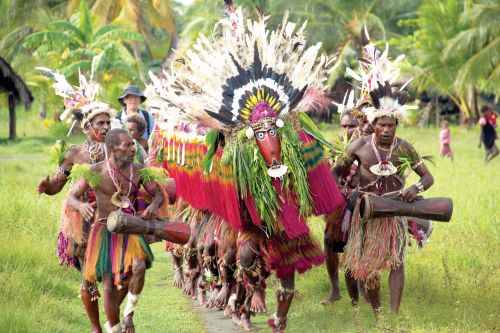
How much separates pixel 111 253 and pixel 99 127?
3.89 feet

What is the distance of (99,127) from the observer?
25.6 feet

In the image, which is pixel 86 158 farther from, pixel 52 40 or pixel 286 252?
pixel 52 40

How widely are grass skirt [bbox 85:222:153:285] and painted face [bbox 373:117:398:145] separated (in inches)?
81.1

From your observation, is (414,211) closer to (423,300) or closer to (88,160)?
(423,300)

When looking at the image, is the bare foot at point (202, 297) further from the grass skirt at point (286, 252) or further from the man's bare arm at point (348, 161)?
the man's bare arm at point (348, 161)

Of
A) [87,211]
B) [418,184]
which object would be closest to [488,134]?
[418,184]

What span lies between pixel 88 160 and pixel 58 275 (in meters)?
2.55

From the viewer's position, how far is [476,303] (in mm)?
Answer: 8008

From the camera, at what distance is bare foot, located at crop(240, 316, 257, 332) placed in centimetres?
804

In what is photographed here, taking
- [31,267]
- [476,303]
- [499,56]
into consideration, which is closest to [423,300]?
[476,303]

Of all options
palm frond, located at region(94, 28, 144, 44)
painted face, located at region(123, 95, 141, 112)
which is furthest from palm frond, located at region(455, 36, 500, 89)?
painted face, located at region(123, 95, 141, 112)

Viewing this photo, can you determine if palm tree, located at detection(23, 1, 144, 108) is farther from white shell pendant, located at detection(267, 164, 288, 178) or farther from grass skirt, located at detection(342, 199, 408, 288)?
white shell pendant, located at detection(267, 164, 288, 178)

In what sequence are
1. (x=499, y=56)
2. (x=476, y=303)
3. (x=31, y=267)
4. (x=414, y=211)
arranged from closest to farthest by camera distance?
1. (x=414, y=211)
2. (x=476, y=303)
3. (x=31, y=267)
4. (x=499, y=56)

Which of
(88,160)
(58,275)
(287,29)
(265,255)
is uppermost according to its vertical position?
(287,29)
